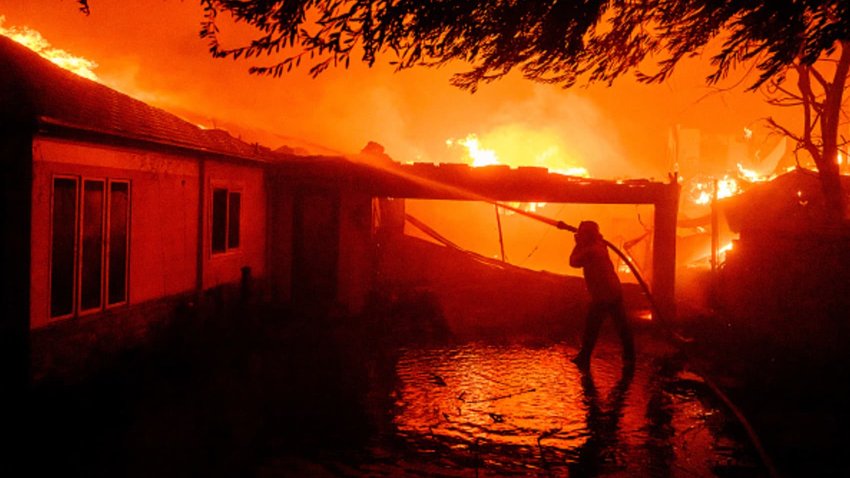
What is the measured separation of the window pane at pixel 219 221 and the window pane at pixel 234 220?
0.59 feet

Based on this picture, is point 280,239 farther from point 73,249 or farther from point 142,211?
point 73,249

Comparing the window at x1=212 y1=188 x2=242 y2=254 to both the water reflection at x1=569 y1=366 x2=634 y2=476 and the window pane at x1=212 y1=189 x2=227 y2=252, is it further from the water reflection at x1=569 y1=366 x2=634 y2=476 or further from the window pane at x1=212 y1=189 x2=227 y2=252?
the water reflection at x1=569 y1=366 x2=634 y2=476

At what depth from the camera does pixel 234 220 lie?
12547 mm

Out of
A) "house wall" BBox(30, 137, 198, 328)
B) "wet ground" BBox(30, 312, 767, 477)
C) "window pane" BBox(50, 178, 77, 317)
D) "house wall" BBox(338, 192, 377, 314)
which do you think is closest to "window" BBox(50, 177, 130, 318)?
"window pane" BBox(50, 178, 77, 317)

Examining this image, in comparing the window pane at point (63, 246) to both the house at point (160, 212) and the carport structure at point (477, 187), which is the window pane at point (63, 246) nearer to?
the house at point (160, 212)

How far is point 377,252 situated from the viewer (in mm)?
17719

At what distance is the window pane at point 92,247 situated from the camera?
26.4 feet

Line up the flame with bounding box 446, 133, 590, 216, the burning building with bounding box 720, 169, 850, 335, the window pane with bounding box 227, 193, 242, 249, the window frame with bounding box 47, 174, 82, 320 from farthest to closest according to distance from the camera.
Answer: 1. the flame with bounding box 446, 133, 590, 216
2. the window pane with bounding box 227, 193, 242, 249
3. the burning building with bounding box 720, 169, 850, 335
4. the window frame with bounding box 47, 174, 82, 320

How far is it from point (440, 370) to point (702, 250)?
747 inches

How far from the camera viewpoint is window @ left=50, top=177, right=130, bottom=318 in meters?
7.54

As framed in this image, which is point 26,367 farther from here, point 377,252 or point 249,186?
point 377,252

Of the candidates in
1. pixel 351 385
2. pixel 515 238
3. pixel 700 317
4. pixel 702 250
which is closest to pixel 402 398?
pixel 351 385

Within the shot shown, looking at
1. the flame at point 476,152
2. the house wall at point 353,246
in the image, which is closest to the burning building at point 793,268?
the house wall at point 353,246

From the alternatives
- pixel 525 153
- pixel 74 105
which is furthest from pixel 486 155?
pixel 74 105
